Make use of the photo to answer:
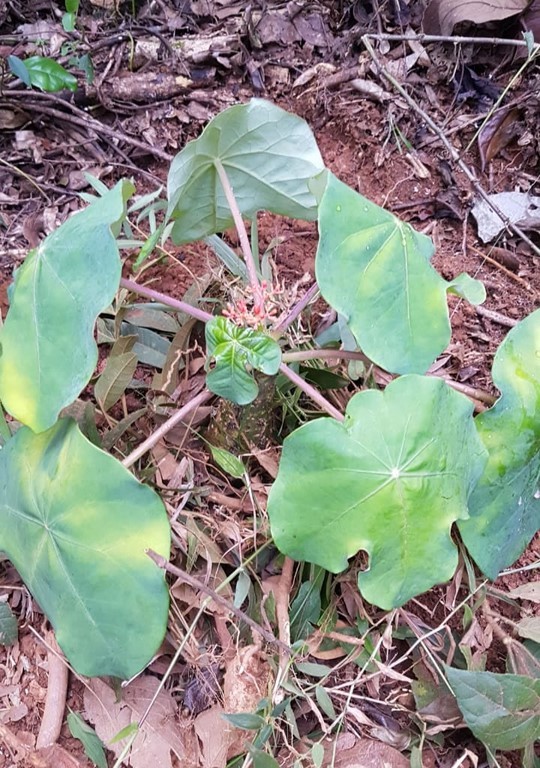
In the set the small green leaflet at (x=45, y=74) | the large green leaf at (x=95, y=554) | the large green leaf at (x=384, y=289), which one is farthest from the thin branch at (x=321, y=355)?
the small green leaflet at (x=45, y=74)

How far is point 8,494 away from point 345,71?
50.6 inches

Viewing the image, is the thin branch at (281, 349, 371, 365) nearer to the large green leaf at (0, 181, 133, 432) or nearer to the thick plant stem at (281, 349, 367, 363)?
the thick plant stem at (281, 349, 367, 363)

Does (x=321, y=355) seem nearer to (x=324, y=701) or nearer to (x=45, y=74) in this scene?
(x=324, y=701)

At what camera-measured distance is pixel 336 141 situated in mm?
1533

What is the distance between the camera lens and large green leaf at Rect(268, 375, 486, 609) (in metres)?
0.85

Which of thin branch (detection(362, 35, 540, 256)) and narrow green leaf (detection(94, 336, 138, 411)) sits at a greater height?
thin branch (detection(362, 35, 540, 256))

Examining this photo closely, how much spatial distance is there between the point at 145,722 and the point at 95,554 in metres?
0.33

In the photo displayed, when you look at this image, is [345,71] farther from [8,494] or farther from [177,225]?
[8,494]

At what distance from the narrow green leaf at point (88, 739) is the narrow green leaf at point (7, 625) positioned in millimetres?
168

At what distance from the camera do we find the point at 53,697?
1.01 meters

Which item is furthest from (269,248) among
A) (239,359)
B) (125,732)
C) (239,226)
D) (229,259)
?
(125,732)

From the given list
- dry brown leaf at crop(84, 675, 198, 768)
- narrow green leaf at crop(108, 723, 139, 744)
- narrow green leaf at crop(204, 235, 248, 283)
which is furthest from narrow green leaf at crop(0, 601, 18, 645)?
narrow green leaf at crop(204, 235, 248, 283)

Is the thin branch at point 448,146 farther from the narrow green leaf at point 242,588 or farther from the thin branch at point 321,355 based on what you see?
the narrow green leaf at point 242,588

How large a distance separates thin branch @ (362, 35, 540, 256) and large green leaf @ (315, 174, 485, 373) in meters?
0.56
